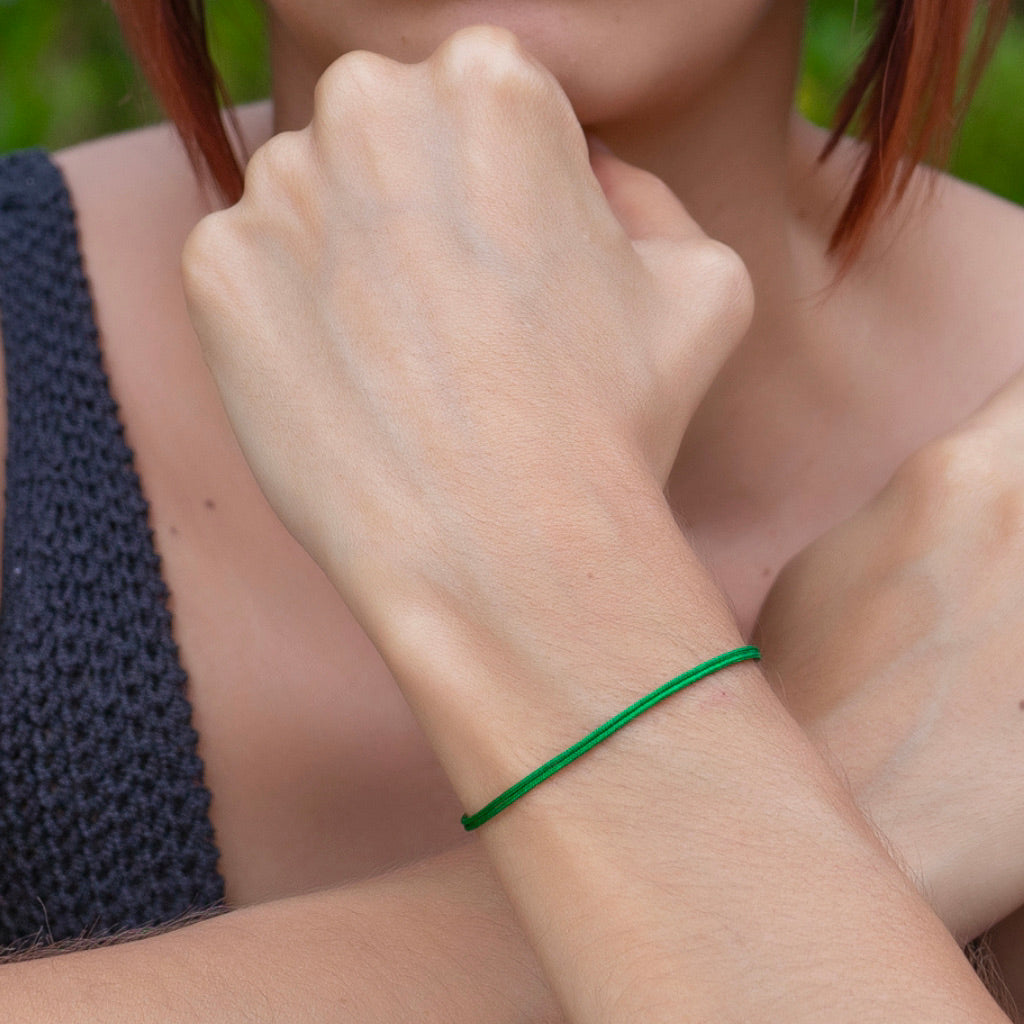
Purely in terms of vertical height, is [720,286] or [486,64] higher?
[486,64]

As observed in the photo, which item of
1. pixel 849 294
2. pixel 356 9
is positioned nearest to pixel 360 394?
pixel 356 9

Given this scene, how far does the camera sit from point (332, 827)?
1.19m

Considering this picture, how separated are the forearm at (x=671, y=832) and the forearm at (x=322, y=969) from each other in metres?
0.14

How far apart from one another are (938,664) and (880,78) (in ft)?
2.10

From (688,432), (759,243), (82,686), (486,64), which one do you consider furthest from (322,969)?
(759,243)

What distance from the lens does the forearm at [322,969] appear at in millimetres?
775

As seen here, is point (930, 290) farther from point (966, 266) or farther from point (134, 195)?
point (134, 195)

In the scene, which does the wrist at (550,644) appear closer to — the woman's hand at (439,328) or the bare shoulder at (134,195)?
the woman's hand at (439,328)

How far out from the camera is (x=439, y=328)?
812 mm

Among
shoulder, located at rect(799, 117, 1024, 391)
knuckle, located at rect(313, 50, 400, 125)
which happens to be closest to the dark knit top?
knuckle, located at rect(313, 50, 400, 125)

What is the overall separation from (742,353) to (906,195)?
0.31 meters

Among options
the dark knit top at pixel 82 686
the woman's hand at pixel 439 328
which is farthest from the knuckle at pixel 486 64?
the dark knit top at pixel 82 686

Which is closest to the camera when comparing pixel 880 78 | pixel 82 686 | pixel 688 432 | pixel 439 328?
pixel 439 328

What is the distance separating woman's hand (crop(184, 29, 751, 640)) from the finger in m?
0.10
